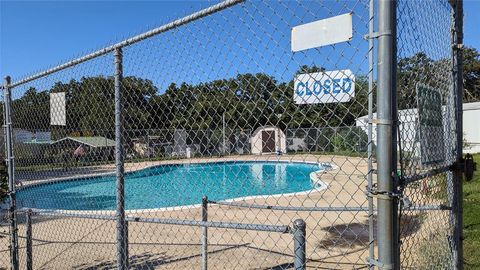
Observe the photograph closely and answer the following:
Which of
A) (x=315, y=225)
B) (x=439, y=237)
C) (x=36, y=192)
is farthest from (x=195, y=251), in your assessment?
(x=36, y=192)

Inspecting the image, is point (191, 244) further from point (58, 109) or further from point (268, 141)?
point (268, 141)

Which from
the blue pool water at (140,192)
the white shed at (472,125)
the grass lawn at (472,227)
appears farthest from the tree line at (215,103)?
the white shed at (472,125)

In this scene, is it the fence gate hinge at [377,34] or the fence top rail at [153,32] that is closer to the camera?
the fence gate hinge at [377,34]

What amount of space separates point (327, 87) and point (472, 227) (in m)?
Answer: 5.21

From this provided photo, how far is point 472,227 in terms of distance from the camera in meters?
5.85

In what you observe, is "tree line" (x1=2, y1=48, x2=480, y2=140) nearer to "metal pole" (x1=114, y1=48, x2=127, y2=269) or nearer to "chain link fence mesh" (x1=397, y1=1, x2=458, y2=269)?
"chain link fence mesh" (x1=397, y1=1, x2=458, y2=269)

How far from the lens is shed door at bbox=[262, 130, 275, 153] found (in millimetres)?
2447

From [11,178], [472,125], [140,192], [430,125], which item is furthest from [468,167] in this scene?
[472,125]

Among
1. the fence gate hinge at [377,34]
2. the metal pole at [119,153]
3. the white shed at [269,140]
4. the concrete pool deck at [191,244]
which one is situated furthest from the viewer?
the concrete pool deck at [191,244]

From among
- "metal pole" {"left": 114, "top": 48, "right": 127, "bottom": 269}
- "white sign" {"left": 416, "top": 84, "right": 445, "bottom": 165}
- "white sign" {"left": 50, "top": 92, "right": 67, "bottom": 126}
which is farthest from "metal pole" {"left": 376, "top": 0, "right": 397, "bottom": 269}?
"white sign" {"left": 50, "top": 92, "right": 67, "bottom": 126}

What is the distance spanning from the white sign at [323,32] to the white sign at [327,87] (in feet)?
0.43

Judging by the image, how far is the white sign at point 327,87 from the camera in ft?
5.77

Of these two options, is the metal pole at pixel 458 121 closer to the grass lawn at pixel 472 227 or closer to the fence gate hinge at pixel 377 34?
the fence gate hinge at pixel 377 34

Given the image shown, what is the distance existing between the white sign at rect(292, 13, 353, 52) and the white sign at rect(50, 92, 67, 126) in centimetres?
305
